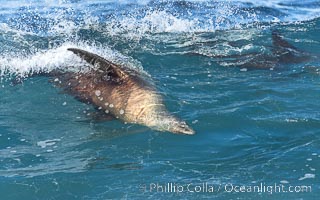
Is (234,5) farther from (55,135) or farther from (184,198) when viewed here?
(184,198)

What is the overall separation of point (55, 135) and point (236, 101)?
8.50 feet

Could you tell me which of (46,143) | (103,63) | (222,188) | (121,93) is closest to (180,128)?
(222,188)

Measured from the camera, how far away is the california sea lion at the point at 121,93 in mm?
6812

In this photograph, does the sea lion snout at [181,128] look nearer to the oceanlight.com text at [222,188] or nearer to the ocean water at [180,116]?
the ocean water at [180,116]

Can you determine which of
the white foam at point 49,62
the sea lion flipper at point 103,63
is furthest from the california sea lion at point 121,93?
the white foam at point 49,62

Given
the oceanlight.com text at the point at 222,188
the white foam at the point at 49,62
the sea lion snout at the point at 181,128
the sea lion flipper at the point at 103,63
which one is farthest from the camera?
the white foam at the point at 49,62

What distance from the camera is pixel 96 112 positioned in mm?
7410

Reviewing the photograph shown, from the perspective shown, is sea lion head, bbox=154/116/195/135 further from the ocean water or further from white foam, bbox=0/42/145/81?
white foam, bbox=0/42/145/81

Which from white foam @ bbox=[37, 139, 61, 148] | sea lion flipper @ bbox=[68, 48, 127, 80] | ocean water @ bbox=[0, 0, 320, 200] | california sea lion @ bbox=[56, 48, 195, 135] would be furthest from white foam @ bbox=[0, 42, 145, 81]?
white foam @ bbox=[37, 139, 61, 148]

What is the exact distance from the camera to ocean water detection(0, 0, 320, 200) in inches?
215

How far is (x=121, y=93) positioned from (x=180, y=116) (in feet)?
3.37

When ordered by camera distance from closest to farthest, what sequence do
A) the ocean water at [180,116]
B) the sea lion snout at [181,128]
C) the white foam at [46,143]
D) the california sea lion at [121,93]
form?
the ocean water at [180,116]
the sea lion snout at [181,128]
the white foam at [46,143]
the california sea lion at [121,93]

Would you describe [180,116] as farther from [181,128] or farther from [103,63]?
[103,63]

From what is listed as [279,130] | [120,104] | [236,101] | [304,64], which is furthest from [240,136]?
[304,64]
